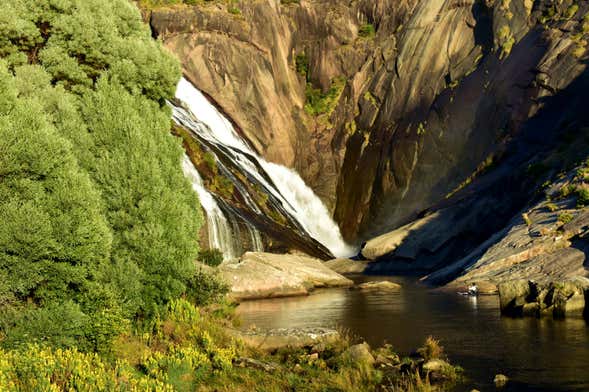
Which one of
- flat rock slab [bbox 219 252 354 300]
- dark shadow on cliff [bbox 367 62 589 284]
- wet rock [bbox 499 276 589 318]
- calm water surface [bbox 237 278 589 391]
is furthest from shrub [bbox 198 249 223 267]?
wet rock [bbox 499 276 589 318]

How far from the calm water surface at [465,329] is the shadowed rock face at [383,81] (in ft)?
106

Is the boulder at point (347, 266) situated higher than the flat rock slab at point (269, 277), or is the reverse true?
the boulder at point (347, 266)

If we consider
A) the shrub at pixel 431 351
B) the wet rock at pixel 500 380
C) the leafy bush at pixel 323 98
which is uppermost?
the leafy bush at pixel 323 98

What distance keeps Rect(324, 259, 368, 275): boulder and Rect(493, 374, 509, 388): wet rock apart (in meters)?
41.2

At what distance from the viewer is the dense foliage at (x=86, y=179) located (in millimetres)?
15477

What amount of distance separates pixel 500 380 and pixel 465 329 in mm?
8130

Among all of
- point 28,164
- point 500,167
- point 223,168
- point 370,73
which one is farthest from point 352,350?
point 370,73

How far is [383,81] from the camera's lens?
285 feet

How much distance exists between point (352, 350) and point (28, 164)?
10370 mm

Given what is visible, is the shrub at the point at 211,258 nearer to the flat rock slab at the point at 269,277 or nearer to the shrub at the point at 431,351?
the flat rock slab at the point at 269,277

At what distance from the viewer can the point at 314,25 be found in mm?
93875

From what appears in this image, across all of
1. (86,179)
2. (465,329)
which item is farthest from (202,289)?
(465,329)

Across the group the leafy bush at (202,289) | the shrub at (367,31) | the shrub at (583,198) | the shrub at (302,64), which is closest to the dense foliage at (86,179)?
the leafy bush at (202,289)

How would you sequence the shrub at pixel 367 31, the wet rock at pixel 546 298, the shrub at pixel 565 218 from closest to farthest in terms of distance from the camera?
the wet rock at pixel 546 298 → the shrub at pixel 565 218 → the shrub at pixel 367 31
